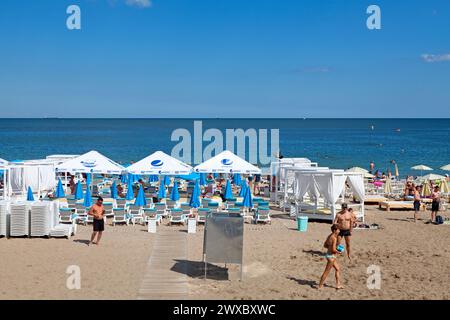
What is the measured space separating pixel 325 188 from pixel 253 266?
22.1 feet

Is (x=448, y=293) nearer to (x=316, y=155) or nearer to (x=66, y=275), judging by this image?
(x=66, y=275)

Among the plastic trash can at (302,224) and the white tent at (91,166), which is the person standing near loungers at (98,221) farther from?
the white tent at (91,166)

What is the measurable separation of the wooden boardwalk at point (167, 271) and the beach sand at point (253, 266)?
16 cm

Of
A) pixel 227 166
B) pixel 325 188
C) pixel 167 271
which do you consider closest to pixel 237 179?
pixel 227 166

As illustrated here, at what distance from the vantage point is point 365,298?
948 centimetres

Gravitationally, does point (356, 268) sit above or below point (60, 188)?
below

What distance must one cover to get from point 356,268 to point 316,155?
2217 inches

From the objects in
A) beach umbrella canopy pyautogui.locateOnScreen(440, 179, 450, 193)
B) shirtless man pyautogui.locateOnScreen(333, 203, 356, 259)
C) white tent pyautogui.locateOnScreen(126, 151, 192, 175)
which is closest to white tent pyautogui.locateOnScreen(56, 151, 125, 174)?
white tent pyautogui.locateOnScreen(126, 151, 192, 175)

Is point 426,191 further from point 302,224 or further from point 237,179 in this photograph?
point 302,224

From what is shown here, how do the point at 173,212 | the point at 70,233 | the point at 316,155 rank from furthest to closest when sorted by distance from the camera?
the point at 316,155 < the point at 173,212 < the point at 70,233

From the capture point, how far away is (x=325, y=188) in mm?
17656

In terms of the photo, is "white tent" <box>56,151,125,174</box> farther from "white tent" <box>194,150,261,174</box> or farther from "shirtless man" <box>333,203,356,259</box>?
"shirtless man" <box>333,203,356,259</box>

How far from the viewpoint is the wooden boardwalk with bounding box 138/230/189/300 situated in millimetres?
9422
